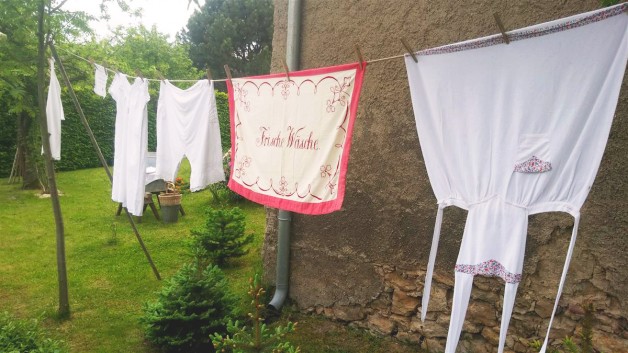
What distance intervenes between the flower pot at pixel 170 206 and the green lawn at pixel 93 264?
0.17 metres

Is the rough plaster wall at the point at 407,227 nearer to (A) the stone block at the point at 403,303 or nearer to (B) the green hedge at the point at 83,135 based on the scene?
(A) the stone block at the point at 403,303

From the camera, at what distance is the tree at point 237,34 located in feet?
68.5

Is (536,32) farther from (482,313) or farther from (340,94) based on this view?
(482,313)

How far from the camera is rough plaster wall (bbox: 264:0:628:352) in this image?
109 inches

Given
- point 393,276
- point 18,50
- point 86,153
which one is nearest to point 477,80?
point 393,276

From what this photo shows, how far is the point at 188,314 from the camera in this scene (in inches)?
142

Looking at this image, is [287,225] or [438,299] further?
[287,225]

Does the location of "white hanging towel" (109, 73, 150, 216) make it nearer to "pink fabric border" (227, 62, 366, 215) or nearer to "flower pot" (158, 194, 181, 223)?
"pink fabric border" (227, 62, 366, 215)

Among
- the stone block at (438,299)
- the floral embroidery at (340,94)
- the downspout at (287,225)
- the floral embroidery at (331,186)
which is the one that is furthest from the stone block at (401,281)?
the floral embroidery at (340,94)

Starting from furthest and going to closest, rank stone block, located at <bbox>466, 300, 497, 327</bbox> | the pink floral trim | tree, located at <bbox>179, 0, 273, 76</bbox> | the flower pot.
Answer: tree, located at <bbox>179, 0, 273, 76</bbox> → the flower pot → stone block, located at <bbox>466, 300, 497, 327</bbox> → the pink floral trim

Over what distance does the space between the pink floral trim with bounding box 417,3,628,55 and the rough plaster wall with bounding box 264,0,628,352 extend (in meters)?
0.98

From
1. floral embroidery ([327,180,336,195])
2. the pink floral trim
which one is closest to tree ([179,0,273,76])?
floral embroidery ([327,180,336,195])

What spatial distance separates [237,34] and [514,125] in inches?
817

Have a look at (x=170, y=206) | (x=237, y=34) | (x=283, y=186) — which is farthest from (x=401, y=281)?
(x=237, y=34)
